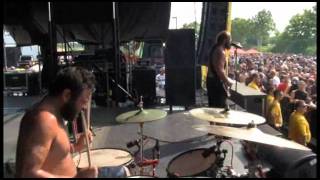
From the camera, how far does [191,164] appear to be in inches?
122

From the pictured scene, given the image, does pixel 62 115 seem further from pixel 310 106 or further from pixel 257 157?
pixel 310 106

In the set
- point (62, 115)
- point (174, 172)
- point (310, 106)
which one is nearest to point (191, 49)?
point (310, 106)

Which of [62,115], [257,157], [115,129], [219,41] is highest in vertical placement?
[219,41]

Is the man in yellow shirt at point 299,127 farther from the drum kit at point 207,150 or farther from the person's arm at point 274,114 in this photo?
the drum kit at point 207,150

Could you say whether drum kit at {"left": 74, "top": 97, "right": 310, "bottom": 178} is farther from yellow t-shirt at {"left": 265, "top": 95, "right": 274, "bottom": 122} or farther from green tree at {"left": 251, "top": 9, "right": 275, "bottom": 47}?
green tree at {"left": 251, "top": 9, "right": 275, "bottom": 47}

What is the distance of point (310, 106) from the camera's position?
7.91m

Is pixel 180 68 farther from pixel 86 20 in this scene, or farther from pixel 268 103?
pixel 86 20

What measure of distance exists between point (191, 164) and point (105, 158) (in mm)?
610

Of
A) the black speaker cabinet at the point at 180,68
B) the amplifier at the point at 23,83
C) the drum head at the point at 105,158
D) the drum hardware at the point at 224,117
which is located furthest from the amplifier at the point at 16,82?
the drum hardware at the point at 224,117

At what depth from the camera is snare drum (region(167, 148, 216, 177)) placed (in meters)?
2.87

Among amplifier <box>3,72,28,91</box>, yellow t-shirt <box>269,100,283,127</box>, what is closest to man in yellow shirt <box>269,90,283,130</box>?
yellow t-shirt <box>269,100,283,127</box>

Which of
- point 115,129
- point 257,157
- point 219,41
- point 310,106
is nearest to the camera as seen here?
point 257,157

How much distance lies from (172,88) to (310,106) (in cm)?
255

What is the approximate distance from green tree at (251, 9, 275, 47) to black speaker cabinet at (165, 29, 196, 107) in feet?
183
